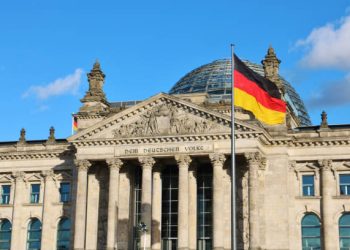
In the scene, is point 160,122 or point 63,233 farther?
point 63,233

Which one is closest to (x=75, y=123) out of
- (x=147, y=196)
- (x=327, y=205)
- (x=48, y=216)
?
(x=48, y=216)

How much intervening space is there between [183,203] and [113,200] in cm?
666

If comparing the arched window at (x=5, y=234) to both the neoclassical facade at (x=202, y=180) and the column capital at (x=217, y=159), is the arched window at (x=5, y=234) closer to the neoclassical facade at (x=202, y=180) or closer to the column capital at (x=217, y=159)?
the neoclassical facade at (x=202, y=180)

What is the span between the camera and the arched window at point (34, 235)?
7038 cm

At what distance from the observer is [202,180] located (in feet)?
211

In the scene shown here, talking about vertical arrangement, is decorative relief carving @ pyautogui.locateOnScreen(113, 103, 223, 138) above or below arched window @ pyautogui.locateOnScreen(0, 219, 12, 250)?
above

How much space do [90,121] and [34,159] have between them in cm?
749

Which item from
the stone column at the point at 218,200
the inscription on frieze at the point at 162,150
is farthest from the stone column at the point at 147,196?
the stone column at the point at 218,200

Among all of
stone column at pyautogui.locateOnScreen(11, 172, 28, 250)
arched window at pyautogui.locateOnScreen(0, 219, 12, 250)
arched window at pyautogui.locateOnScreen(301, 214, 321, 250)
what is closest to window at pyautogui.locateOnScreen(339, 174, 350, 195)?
arched window at pyautogui.locateOnScreen(301, 214, 321, 250)

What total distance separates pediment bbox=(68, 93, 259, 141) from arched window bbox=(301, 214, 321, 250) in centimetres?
1047

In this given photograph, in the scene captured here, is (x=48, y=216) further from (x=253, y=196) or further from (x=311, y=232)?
(x=311, y=232)

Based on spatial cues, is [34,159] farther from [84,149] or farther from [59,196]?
[84,149]

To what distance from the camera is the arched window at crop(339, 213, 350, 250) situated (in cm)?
6119

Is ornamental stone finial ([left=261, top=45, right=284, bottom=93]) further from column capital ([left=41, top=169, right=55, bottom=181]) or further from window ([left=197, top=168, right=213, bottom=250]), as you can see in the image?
column capital ([left=41, top=169, right=55, bottom=181])
